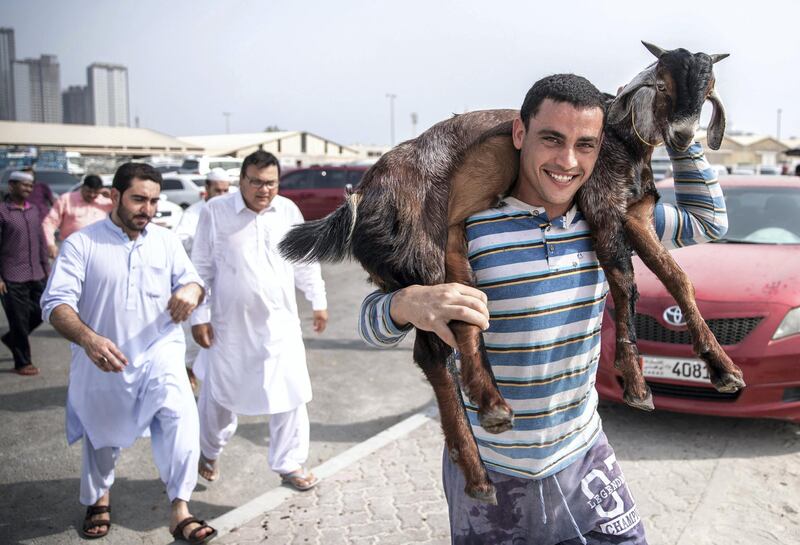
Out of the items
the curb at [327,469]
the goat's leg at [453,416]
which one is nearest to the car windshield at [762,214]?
the curb at [327,469]

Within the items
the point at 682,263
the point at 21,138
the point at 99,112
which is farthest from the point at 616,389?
the point at 99,112

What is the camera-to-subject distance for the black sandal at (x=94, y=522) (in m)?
3.75

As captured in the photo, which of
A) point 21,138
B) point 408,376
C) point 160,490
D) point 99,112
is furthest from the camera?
point 99,112

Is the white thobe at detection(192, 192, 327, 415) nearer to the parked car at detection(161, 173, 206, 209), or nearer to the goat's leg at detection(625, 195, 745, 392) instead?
the goat's leg at detection(625, 195, 745, 392)

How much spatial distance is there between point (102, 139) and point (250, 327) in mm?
15597

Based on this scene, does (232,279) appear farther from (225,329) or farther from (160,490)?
(160,490)

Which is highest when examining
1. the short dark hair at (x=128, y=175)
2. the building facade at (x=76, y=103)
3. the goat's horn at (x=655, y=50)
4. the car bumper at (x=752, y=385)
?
the building facade at (x=76, y=103)

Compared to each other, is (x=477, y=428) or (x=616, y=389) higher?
(x=477, y=428)

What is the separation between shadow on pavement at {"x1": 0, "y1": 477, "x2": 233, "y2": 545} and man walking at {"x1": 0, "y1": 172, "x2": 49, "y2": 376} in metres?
2.82

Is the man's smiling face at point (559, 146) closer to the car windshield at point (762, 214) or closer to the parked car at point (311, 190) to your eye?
the car windshield at point (762, 214)

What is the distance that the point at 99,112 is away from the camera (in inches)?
4336

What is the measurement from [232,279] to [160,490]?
1.49m

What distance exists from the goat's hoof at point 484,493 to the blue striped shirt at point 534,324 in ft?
0.48

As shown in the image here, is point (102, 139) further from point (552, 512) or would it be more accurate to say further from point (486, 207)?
point (552, 512)
